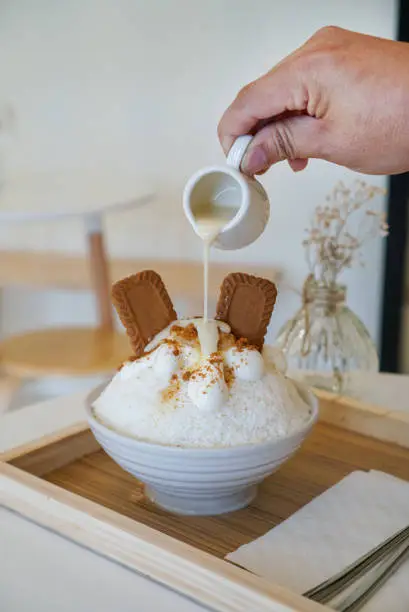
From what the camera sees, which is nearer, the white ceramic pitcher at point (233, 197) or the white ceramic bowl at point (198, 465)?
the white ceramic bowl at point (198, 465)

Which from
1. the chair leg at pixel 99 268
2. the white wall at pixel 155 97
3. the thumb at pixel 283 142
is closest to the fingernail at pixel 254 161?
the thumb at pixel 283 142

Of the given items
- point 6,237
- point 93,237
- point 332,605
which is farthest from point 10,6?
point 332,605

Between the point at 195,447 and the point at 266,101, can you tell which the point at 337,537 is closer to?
the point at 195,447

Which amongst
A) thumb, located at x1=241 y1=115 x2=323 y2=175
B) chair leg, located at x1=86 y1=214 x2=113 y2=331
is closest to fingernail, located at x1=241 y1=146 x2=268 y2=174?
thumb, located at x1=241 y1=115 x2=323 y2=175

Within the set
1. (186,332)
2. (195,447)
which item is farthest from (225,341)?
(195,447)

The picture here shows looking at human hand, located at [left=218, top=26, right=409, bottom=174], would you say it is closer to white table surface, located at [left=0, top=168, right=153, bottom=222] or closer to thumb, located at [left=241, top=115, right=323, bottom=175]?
thumb, located at [left=241, top=115, right=323, bottom=175]

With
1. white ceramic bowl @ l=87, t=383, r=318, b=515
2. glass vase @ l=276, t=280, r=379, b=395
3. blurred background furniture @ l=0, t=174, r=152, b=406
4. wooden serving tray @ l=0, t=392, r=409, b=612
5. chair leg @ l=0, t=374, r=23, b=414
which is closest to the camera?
wooden serving tray @ l=0, t=392, r=409, b=612

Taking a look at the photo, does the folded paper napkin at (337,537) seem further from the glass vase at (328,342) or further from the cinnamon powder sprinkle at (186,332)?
the glass vase at (328,342)

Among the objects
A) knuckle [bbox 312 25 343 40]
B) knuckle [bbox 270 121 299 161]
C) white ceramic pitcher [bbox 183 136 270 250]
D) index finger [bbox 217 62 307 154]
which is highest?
knuckle [bbox 312 25 343 40]
